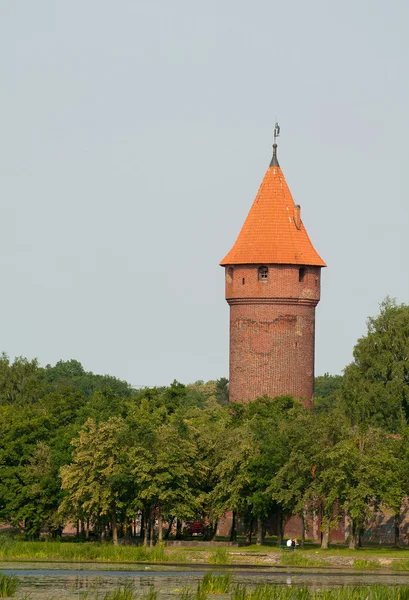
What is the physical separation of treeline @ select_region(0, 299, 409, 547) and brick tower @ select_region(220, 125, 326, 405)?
7.06ft

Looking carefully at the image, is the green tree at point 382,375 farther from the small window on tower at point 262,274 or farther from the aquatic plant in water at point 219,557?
the aquatic plant in water at point 219,557

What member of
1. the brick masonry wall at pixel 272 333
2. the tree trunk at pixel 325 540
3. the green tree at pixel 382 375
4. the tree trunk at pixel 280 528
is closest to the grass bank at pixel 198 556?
the tree trunk at pixel 325 540

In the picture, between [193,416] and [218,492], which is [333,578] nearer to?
[218,492]

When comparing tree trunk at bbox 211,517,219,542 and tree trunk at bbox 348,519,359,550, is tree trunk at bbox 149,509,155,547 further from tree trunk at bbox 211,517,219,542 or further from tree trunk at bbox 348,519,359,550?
tree trunk at bbox 348,519,359,550

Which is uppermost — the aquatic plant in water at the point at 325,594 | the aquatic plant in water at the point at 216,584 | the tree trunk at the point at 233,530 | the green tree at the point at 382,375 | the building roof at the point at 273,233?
the building roof at the point at 273,233

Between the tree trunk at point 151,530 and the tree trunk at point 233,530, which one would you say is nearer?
the tree trunk at point 151,530

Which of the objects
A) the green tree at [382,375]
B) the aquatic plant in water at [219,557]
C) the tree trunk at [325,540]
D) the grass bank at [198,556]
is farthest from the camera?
the green tree at [382,375]

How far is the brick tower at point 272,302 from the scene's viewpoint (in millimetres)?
87188

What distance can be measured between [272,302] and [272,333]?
1.47 metres

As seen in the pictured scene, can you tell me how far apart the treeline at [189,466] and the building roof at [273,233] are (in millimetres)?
7179

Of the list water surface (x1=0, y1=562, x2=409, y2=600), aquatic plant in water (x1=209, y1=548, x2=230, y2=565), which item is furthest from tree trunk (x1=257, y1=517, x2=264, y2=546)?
water surface (x1=0, y1=562, x2=409, y2=600)

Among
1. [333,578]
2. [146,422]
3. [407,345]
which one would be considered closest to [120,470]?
[146,422]

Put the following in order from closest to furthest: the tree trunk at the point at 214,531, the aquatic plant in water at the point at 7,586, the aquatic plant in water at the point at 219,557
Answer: the aquatic plant in water at the point at 7,586 → the aquatic plant in water at the point at 219,557 → the tree trunk at the point at 214,531

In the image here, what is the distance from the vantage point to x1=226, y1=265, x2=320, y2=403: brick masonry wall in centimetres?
8712
